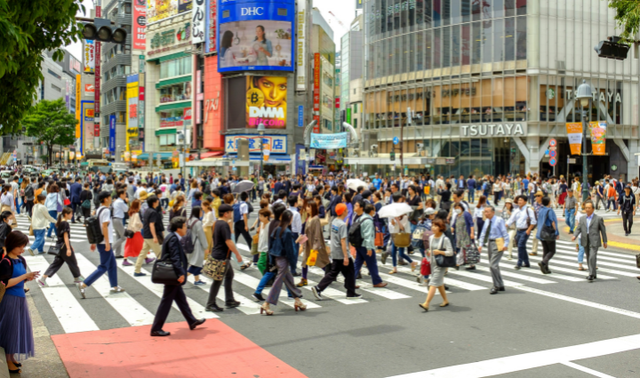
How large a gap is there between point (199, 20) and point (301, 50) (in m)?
12.6

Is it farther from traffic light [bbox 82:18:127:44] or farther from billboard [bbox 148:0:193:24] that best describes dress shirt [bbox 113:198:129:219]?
billboard [bbox 148:0:193:24]

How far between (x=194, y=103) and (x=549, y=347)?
6633 cm

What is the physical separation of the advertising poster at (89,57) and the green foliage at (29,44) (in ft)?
350

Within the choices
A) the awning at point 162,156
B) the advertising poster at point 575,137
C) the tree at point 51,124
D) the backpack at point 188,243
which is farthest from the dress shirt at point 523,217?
the tree at point 51,124

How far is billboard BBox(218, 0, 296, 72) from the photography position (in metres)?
61.7

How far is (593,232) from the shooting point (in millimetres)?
12695

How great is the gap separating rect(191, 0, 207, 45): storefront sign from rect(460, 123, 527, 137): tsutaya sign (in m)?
31.2

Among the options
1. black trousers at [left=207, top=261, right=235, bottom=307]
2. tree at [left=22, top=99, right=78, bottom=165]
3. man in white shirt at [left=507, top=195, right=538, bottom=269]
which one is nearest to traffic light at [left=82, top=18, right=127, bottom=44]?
black trousers at [left=207, top=261, right=235, bottom=307]

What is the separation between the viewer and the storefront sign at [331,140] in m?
53.7

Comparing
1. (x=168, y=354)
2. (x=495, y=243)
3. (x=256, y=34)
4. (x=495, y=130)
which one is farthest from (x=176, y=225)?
(x=256, y=34)

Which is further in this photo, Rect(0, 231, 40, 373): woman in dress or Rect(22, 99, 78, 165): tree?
Rect(22, 99, 78, 165): tree

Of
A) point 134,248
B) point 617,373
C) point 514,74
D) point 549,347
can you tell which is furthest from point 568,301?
point 514,74

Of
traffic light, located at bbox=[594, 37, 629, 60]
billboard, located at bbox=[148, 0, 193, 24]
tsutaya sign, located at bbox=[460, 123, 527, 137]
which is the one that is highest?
billboard, located at bbox=[148, 0, 193, 24]

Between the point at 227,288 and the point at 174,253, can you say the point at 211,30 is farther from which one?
the point at 174,253
